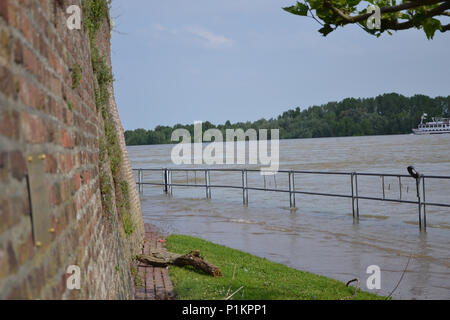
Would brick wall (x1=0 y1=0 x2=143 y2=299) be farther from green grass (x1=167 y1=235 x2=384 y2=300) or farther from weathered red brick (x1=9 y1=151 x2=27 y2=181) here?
green grass (x1=167 y1=235 x2=384 y2=300)

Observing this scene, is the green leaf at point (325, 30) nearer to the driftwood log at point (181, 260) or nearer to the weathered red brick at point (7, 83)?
the weathered red brick at point (7, 83)

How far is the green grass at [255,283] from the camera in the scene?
209 inches

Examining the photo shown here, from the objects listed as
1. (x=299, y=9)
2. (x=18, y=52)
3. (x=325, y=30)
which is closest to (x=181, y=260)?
(x=325, y=30)

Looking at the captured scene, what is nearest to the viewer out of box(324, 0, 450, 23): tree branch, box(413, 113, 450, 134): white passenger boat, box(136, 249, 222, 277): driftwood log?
box(324, 0, 450, 23): tree branch

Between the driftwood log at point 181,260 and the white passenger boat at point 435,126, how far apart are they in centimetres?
12369

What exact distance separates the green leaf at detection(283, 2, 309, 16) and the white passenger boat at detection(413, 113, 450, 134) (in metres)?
126

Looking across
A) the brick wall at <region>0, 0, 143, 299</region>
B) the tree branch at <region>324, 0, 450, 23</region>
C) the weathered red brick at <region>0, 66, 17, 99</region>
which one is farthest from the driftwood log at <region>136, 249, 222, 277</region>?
the weathered red brick at <region>0, 66, 17, 99</region>

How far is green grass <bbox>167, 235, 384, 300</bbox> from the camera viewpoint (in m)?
5.30

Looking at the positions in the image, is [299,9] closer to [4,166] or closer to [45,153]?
[45,153]

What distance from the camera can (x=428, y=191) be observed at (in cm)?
1905

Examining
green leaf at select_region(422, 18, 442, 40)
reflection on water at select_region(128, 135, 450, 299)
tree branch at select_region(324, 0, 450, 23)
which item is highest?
tree branch at select_region(324, 0, 450, 23)
